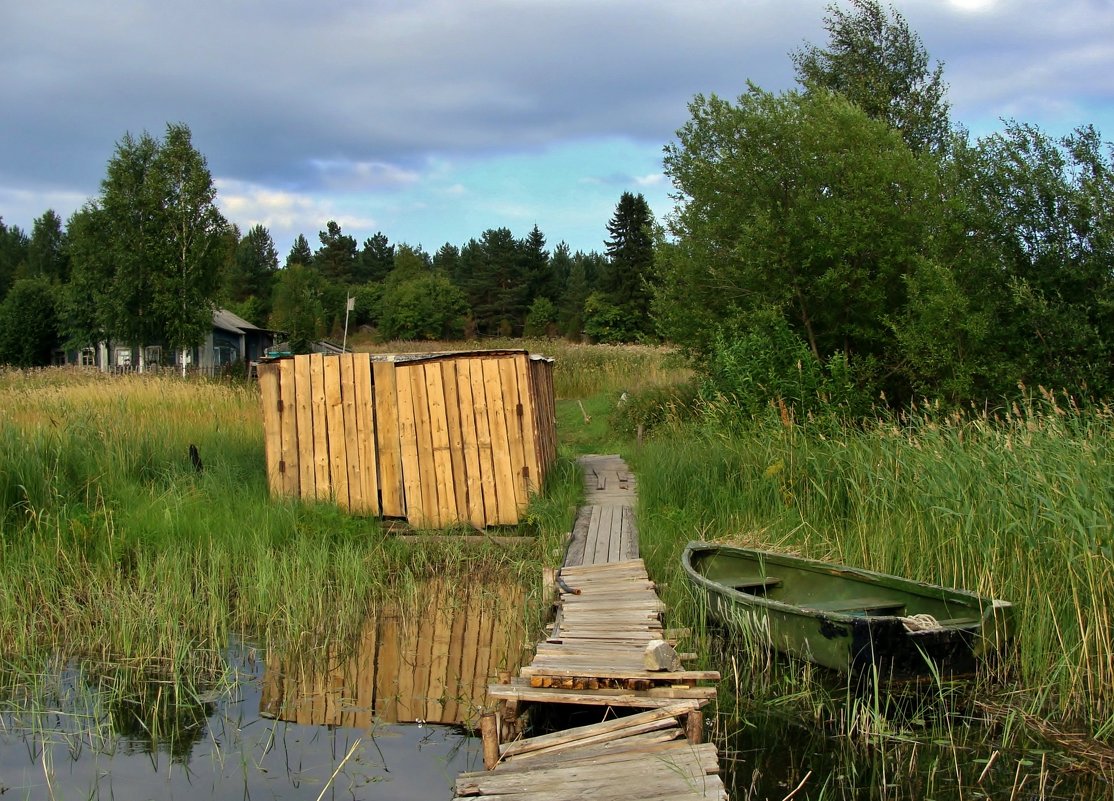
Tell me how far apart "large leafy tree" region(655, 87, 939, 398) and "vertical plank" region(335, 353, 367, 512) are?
8.08 meters

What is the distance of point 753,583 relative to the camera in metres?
7.87

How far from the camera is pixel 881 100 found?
25688 mm

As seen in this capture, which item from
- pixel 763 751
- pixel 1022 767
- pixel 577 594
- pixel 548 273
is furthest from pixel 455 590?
pixel 548 273

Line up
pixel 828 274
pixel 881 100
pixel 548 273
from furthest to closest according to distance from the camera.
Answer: pixel 548 273 < pixel 881 100 < pixel 828 274

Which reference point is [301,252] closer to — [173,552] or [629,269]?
[629,269]

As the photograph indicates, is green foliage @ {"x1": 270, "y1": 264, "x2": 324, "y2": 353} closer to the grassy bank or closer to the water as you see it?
the grassy bank

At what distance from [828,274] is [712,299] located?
231 cm

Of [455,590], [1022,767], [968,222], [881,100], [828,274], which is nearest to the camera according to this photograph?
[1022,767]

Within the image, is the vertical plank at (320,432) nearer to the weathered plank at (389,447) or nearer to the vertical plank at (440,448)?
the weathered plank at (389,447)

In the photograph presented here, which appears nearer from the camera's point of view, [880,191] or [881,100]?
[880,191]

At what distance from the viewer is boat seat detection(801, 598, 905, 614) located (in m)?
6.89

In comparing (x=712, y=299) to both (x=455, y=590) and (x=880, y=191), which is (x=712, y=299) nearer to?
(x=880, y=191)

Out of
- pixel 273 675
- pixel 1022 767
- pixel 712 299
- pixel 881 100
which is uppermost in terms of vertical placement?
pixel 881 100

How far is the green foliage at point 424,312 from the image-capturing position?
226 feet
